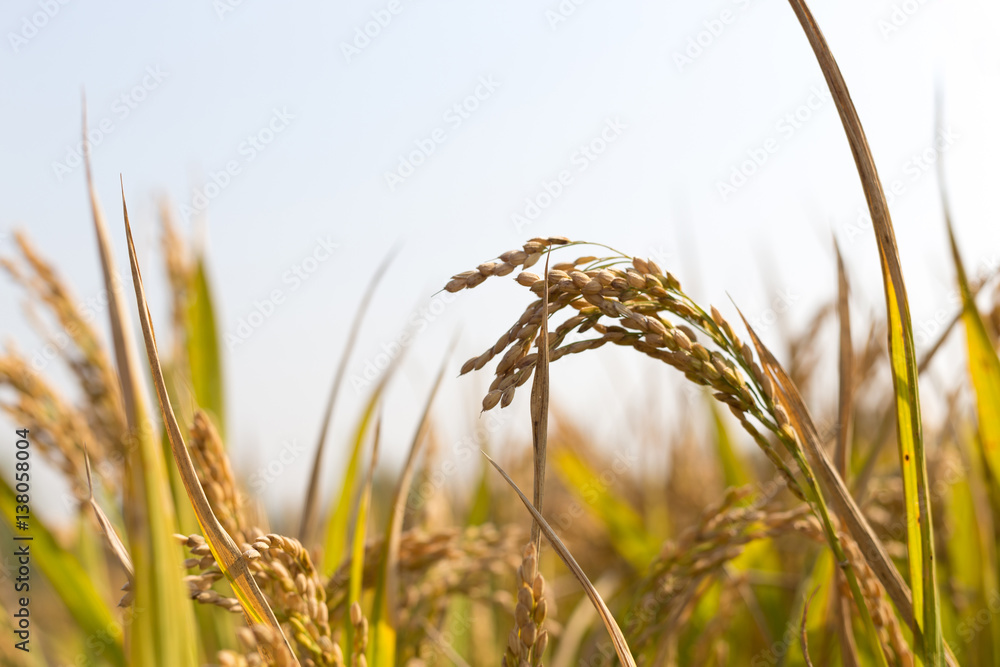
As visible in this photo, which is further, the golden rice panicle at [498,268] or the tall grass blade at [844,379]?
the tall grass blade at [844,379]

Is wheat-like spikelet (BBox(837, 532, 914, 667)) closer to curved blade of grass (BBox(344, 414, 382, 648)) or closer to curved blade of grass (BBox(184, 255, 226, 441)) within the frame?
curved blade of grass (BBox(344, 414, 382, 648))

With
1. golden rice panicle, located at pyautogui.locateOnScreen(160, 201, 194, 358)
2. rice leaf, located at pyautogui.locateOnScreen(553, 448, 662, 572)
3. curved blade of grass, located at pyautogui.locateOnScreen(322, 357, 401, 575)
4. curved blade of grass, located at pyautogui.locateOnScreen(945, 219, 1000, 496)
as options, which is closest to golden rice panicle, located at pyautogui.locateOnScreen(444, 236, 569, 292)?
curved blade of grass, located at pyautogui.locateOnScreen(322, 357, 401, 575)

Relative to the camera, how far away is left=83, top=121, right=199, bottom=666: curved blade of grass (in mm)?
468

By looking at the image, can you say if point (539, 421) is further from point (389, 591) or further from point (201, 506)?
point (389, 591)

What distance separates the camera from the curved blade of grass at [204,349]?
5.25 ft

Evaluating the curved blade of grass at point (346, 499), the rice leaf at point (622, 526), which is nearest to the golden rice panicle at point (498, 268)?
the curved blade of grass at point (346, 499)

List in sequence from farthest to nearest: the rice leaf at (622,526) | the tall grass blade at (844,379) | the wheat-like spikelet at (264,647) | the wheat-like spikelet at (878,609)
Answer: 1. the rice leaf at (622,526)
2. the tall grass blade at (844,379)
3. the wheat-like spikelet at (878,609)
4. the wheat-like spikelet at (264,647)

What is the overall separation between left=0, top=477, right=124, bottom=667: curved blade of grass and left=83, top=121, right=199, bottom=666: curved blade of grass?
938 millimetres

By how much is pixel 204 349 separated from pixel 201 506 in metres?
1.19

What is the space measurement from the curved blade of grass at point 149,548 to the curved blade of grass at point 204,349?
117 cm

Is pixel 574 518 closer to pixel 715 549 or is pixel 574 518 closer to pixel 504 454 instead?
pixel 504 454

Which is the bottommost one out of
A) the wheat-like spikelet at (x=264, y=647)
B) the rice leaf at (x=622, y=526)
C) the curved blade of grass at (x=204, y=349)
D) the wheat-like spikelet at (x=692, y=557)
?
the rice leaf at (x=622, y=526)

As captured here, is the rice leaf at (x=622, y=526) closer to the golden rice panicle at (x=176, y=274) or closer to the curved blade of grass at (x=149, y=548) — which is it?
the golden rice panicle at (x=176, y=274)

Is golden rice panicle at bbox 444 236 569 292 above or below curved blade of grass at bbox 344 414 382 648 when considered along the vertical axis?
above
